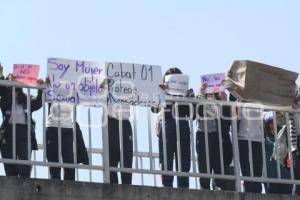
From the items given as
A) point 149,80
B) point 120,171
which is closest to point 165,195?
point 120,171

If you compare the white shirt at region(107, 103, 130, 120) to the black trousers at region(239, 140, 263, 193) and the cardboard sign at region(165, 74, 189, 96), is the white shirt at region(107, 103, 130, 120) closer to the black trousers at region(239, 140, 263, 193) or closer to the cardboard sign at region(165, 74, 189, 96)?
the cardboard sign at region(165, 74, 189, 96)

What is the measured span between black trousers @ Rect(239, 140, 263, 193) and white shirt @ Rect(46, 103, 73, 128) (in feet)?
7.16

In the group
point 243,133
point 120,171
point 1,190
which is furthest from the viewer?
point 243,133

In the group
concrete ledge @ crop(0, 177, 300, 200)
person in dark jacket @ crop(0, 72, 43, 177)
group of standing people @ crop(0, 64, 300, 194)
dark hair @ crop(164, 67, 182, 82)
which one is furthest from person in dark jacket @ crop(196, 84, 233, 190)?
person in dark jacket @ crop(0, 72, 43, 177)

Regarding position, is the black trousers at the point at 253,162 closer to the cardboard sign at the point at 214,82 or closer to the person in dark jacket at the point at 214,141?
the person in dark jacket at the point at 214,141

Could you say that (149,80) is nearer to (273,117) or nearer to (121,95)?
(121,95)

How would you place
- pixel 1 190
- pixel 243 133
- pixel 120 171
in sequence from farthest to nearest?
pixel 243 133
pixel 120 171
pixel 1 190

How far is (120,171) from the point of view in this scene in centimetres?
1333

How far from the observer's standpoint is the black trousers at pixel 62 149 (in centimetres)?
1321

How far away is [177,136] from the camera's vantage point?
1377 cm

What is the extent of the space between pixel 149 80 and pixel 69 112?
1.07 meters

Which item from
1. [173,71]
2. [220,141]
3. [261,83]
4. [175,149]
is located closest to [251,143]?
[220,141]

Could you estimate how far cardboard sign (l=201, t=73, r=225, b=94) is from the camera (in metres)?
14.3

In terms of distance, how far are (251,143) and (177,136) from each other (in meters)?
1.02
